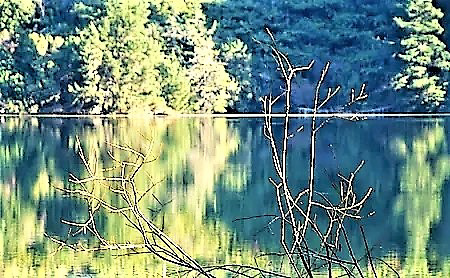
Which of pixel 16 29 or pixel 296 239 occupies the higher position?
pixel 16 29

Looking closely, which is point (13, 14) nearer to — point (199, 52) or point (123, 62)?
point (123, 62)

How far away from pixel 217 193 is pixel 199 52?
17.6 m

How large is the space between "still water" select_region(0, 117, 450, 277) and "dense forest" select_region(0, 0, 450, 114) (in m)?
5.38

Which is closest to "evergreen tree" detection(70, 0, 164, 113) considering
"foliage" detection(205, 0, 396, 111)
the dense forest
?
the dense forest

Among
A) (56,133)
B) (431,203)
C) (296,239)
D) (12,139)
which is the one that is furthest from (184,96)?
(296,239)

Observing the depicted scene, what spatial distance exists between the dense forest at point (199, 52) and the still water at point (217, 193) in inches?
212

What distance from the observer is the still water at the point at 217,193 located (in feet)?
24.5

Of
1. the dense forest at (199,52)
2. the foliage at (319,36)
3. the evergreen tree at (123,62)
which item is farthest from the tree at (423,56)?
the evergreen tree at (123,62)

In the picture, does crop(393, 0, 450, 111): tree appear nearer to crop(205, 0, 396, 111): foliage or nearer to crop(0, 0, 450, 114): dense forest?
crop(0, 0, 450, 114): dense forest

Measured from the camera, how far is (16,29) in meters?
29.0

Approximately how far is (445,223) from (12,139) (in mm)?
11951

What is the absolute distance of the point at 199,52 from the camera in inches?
1146

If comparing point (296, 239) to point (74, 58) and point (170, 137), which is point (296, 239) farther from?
point (74, 58)

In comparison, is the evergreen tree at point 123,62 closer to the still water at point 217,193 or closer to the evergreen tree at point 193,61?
the evergreen tree at point 193,61
